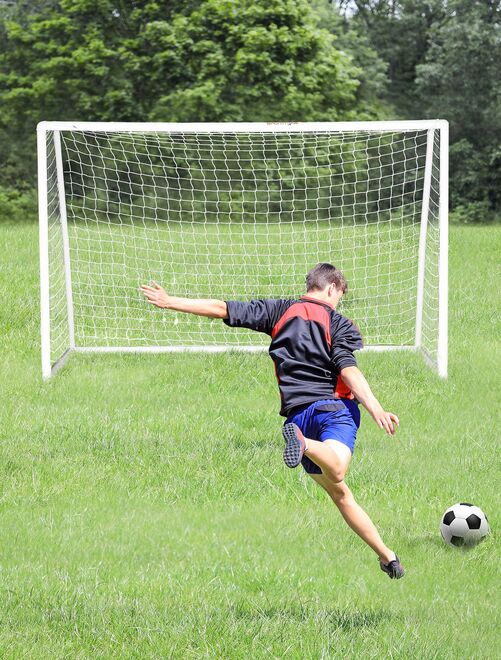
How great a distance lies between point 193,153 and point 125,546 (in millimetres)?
20064

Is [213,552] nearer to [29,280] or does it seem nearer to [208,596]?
[208,596]

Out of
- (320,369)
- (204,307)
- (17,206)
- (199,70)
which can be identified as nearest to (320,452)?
(320,369)

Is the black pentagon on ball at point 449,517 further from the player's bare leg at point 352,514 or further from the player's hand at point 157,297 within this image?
the player's hand at point 157,297

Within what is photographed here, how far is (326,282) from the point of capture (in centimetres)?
559

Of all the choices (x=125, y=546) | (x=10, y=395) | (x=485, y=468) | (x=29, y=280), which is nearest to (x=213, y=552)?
(x=125, y=546)

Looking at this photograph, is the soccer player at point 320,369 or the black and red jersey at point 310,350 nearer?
the soccer player at point 320,369

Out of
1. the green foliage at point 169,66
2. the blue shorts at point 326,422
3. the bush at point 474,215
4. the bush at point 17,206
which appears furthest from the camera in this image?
the bush at point 474,215

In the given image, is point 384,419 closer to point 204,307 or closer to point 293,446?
point 293,446

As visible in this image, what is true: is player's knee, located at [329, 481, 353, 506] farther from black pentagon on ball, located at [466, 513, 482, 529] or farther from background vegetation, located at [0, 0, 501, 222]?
background vegetation, located at [0, 0, 501, 222]

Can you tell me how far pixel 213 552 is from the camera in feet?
20.1

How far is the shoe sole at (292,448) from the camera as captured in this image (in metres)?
4.68

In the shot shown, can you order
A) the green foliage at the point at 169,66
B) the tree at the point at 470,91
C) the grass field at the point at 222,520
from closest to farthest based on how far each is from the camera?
1. the grass field at the point at 222,520
2. the green foliage at the point at 169,66
3. the tree at the point at 470,91

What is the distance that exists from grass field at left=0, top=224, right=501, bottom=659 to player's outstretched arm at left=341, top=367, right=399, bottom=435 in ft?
3.13

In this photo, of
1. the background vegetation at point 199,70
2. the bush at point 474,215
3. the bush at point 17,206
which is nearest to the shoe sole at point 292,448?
the background vegetation at point 199,70
